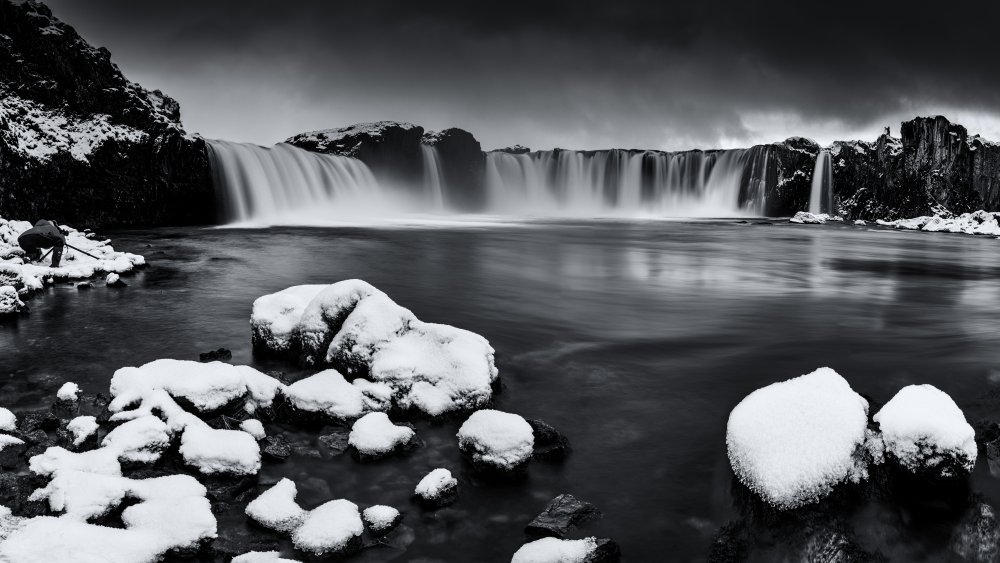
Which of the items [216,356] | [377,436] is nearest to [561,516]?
[377,436]

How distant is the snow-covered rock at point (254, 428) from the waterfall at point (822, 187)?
60025mm

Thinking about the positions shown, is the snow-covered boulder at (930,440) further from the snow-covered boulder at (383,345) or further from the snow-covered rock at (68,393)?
the snow-covered rock at (68,393)

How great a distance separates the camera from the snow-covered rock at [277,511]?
367 centimetres

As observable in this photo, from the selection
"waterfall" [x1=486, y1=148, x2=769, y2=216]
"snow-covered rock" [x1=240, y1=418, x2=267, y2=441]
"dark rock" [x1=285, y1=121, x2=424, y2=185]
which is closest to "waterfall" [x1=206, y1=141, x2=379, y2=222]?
"dark rock" [x1=285, y1=121, x2=424, y2=185]

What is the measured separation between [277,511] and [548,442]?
7.22 feet

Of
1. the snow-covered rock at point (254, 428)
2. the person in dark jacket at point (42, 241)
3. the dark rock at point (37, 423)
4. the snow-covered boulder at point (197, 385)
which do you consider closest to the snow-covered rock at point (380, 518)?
the snow-covered rock at point (254, 428)

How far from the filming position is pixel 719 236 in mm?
32125

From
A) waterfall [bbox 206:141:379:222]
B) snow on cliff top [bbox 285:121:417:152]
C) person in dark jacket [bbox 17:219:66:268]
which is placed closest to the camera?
person in dark jacket [bbox 17:219:66:268]

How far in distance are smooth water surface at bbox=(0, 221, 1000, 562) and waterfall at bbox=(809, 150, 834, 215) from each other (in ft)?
127

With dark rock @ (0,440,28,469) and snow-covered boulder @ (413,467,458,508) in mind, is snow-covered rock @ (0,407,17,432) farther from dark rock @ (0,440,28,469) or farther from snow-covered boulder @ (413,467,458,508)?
snow-covered boulder @ (413,467,458,508)

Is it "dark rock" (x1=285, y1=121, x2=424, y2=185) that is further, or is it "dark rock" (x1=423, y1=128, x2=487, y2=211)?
"dark rock" (x1=423, y1=128, x2=487, y2=211)

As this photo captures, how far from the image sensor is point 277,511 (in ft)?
12.2

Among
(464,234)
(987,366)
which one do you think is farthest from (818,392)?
(464,234)

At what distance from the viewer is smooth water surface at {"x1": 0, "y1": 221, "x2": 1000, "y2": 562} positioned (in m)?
4.09
